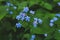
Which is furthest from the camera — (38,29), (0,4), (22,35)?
(0,4)

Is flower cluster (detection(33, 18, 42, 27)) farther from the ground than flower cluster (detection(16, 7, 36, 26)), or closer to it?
closer to it

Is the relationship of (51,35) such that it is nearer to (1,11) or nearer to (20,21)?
(20,21)

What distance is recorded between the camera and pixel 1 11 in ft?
8.04

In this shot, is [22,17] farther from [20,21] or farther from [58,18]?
[58,18]

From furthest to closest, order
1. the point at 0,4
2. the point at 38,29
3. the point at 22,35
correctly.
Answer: the point at 0,4 < the point at 22,35 < the point at 38,29

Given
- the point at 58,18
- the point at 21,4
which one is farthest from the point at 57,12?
the point at 21,4

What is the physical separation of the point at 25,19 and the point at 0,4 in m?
0.42

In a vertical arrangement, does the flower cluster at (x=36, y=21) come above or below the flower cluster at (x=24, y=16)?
below

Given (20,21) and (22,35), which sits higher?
(20,21)

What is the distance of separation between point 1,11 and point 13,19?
14cm

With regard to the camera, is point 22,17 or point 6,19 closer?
point 22,17

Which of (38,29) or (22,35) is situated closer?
(38,29)

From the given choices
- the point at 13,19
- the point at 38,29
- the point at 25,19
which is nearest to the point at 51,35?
the point at 38,29

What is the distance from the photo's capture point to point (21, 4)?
2.52 metres
